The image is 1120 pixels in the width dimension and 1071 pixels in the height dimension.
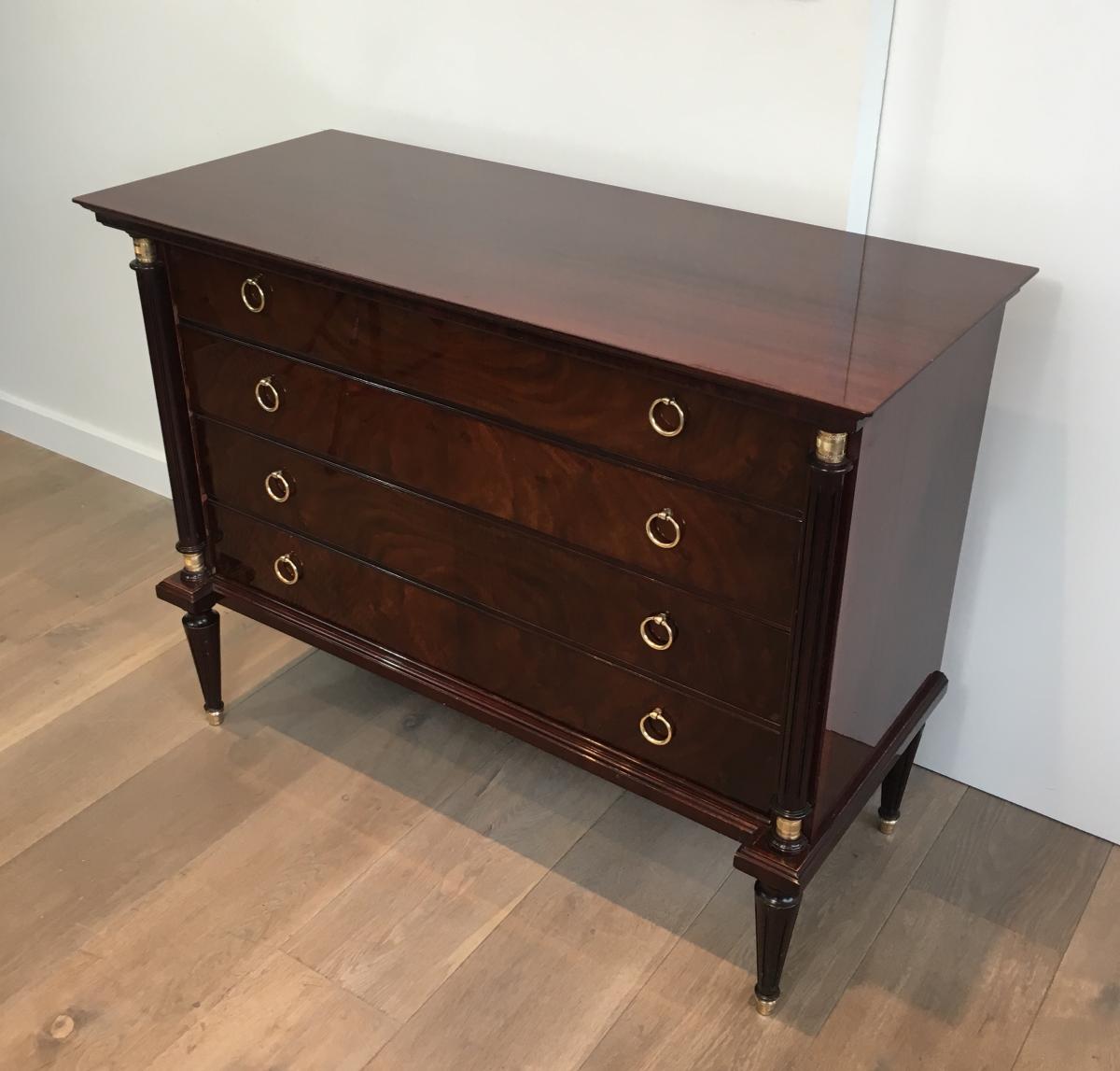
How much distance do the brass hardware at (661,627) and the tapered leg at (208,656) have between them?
2.67 feet

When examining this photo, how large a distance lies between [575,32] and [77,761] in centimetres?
136

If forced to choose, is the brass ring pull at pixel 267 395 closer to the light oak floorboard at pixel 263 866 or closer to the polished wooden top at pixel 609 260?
the polished wooden top at pixel 609 260

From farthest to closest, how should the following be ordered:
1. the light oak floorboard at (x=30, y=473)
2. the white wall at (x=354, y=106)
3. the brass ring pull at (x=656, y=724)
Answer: the light oak floorboard at (x=30, y=473) → the white wall at (x=354, y=106) → the brass ring pull at (x=656, y=724)

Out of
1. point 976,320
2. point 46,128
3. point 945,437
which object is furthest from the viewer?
point 46,128

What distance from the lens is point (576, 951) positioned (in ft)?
5.75

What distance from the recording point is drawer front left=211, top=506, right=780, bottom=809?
61.7 inches

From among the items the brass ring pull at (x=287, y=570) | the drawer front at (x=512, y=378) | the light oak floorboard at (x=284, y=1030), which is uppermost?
the drawer front at (x=512, y=378)

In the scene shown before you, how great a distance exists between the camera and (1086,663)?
184 centimetres

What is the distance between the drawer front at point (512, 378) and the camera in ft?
4.40

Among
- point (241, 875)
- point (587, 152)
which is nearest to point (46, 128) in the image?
point (587, 152)

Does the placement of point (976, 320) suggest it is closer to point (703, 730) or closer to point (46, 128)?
point (703, 730)

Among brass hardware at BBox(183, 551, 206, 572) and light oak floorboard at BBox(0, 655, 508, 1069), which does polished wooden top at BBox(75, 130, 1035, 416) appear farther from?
light oak floorboard at BBox(0, 655, 508, 1069)

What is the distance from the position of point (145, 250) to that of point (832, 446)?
3.27 ft

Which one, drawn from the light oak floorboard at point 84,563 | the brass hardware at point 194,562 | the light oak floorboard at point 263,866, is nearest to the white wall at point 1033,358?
the light oak floorboard at point 263,866
